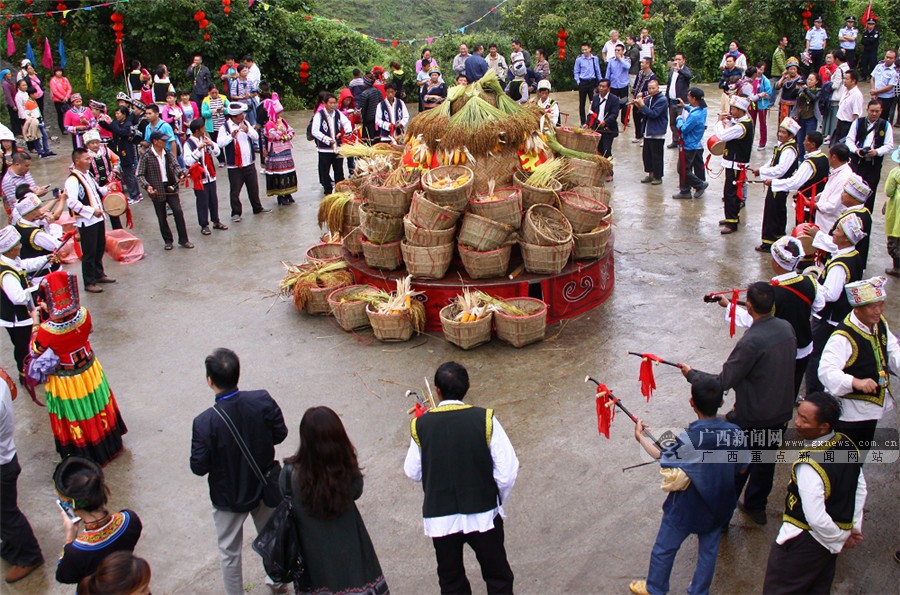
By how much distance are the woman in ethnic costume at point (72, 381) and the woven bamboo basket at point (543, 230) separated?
12.8 ft

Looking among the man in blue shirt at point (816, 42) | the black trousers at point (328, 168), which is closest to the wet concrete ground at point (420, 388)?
the black trousers at point (328, 168)

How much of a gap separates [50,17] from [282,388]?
17.8m

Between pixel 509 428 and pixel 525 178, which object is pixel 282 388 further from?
pixel 525 178

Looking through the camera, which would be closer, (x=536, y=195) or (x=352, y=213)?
(x=536, y=195)

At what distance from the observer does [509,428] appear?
6145 mm

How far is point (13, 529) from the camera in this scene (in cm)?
477

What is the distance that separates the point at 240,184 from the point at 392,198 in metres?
4.84

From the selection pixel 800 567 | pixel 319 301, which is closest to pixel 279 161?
pixel 319 301

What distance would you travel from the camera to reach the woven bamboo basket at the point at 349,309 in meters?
7.87

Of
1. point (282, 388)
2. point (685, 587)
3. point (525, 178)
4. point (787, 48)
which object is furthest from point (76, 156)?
point (787, 48)

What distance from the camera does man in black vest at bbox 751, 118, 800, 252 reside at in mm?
8844

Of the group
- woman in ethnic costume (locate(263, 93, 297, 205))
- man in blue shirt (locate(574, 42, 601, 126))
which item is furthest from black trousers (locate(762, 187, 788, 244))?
man in blue shirt (locate(574, 42, 601, 126))

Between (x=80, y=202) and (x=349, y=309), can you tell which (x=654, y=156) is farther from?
(x=80, y=202)

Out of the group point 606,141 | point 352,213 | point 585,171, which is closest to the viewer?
point 585,171
